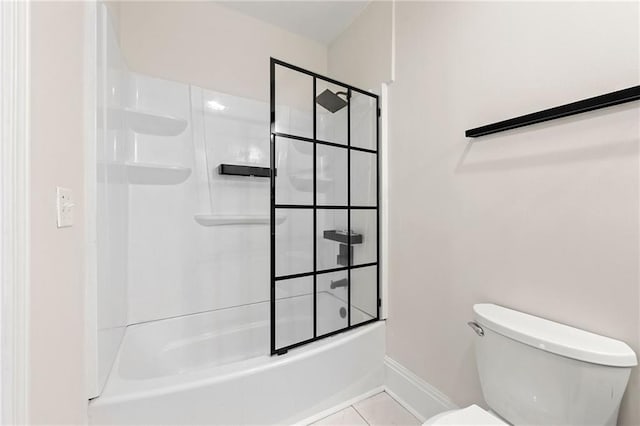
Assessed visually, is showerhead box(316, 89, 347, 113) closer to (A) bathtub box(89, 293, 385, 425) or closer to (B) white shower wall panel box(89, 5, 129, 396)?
(B) white shower wall panel box(89, 5, 129, 396)

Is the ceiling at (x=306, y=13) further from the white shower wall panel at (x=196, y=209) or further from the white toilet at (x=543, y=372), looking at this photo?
the white toilet at (x=543, y=372)

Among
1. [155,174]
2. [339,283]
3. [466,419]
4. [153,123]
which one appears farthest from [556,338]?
[153,123]

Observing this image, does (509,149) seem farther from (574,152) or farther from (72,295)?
(72,295)

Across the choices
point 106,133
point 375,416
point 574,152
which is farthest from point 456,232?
point 106,133

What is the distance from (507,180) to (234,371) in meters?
1.44

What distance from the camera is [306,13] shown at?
204 cm

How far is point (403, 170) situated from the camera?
1655 millimetres

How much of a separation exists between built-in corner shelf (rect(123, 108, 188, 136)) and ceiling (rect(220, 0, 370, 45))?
0.97 m

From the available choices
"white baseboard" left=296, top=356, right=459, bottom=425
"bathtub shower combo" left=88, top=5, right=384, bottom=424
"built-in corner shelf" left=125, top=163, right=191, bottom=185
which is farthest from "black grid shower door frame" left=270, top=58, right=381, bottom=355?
"built-in corner shelf" left=125, top=163, right=191, bottom=185

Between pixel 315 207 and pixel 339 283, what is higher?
pixel 315 207

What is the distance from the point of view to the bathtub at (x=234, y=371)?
1101mm

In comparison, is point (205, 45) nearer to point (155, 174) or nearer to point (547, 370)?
point (155, 174)

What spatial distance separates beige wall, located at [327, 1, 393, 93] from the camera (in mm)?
1768

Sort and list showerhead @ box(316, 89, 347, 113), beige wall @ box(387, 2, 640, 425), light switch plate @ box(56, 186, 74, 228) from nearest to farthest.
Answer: light switch plate @ box(56, 186, 74, 228)
beige wall @ box(387, 2, 640, 425)
showerhead @ box(316, 89, 347, 113)
